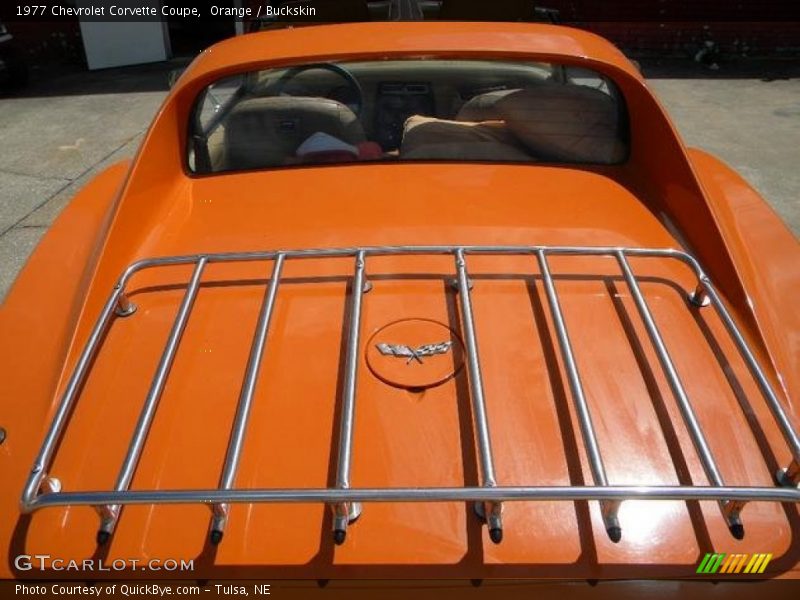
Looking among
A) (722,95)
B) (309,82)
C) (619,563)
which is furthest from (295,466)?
(722,95)

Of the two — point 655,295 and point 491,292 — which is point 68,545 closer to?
point 491,292

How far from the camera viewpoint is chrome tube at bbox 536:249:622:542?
1146 mm

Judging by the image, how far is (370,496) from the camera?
1.04 m

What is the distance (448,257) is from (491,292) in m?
0.20

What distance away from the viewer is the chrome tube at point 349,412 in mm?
1157

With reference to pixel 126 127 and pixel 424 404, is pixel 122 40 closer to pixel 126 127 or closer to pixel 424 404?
pixel 126 127

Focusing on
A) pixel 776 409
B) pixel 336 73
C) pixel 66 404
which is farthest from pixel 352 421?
pixel 336 73

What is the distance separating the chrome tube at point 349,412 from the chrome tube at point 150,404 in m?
0.42

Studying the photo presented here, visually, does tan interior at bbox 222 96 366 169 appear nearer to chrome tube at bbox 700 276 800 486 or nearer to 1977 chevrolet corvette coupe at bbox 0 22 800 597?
1977 chevrolet corvette coupe at bbox 0 22 800 597

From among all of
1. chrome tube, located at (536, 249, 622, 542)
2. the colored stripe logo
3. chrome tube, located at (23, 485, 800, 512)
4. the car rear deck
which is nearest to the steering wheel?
the car rear deck

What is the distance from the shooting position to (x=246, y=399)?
4.39 ft

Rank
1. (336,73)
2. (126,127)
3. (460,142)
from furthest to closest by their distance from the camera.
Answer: (126,127)
(336,73)
(460,142)

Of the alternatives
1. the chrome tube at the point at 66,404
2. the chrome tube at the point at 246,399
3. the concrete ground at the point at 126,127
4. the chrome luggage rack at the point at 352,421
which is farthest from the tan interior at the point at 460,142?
the concrete ground at the point at 126,127

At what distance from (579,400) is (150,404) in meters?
0.93
